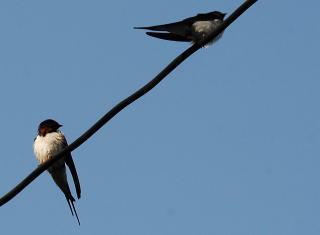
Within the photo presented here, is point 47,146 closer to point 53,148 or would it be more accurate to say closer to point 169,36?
point 53,148

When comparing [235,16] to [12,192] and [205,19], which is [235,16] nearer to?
[12,192]

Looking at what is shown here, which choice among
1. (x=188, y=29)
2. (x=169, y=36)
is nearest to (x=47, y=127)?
(x=169, y=36)

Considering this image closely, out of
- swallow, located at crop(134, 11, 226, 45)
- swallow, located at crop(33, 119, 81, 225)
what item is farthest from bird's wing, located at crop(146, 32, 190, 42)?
swallow, located at crop(33, 119, 81, 225)

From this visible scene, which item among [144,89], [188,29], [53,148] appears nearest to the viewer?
[144,89]

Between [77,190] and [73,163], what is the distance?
16.5 inches

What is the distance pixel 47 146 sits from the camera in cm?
642

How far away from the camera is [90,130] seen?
9.34 feet

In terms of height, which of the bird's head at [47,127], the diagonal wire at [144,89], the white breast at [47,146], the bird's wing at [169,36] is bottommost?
the diagonal wire at [144,89]

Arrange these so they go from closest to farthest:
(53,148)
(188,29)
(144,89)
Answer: (144,89) < (188,29) < (53,148)

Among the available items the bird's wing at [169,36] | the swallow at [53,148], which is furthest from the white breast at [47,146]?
the bird's wing at [169,36]

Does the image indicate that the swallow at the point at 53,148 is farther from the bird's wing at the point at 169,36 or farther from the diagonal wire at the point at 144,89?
the diagonal wire at the point at 144,89

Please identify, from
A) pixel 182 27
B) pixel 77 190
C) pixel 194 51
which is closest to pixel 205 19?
pixel 182 27

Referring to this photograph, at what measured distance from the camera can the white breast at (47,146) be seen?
641 centimetres

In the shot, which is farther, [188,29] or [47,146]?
[47,146]
